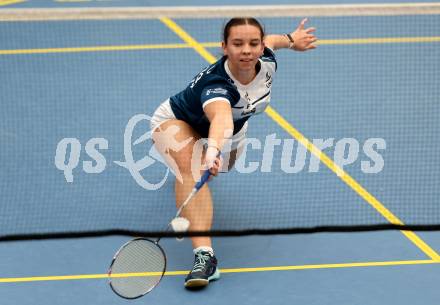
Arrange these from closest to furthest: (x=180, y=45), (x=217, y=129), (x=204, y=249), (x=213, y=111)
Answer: (x=217, y=129) < (x=213, y=111) < (x=204, y=249) < (x=180, y=45)

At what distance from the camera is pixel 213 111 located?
550cm

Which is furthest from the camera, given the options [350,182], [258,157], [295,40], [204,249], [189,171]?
[258,157]

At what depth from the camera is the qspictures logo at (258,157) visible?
283 inches

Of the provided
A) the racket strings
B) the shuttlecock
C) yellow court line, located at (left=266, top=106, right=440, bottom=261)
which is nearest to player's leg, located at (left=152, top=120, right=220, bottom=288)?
the shuttlecock

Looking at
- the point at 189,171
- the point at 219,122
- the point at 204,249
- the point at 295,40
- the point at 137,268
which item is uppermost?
the point at 295,40

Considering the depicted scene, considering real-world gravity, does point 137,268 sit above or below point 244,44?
below

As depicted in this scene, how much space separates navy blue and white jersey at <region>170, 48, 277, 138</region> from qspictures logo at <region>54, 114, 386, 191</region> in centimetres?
85

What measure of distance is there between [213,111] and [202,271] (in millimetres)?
1004

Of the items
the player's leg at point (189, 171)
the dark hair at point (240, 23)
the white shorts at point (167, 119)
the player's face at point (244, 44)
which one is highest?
the dark hair at point (240, 23)

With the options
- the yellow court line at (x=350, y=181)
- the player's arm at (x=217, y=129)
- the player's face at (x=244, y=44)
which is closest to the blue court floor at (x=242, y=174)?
the yellow court line at (x=350, y=181)

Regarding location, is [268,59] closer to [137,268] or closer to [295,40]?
[295,40]

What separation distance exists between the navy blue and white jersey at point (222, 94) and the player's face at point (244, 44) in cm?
17

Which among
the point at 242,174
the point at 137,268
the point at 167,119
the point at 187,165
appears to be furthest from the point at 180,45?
the point at 137,268

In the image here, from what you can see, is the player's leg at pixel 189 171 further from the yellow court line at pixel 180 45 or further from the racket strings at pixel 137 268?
the yellow court line at pixel 180 45
